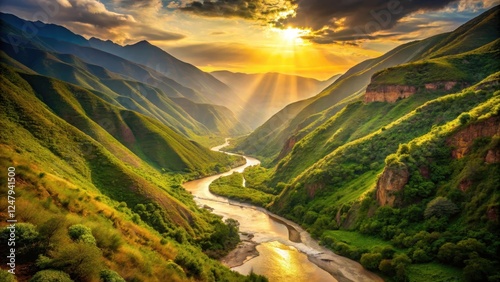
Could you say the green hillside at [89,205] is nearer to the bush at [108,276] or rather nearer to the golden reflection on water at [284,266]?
the bush at [108,276]

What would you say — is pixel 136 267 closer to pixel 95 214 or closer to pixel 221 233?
pixel 95 214

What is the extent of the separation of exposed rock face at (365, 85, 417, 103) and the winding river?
65.7 metres

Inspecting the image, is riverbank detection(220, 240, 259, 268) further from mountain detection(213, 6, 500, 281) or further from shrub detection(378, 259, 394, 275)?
shrub detection(378, 259, 394, 275)

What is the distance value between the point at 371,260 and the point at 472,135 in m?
33.2

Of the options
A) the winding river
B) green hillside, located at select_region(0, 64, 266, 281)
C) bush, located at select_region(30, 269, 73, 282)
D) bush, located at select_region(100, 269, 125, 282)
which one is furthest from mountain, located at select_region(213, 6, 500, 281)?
bush, located at select_region(30, 269, 73, 282)

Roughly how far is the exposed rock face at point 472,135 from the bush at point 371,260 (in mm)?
26945

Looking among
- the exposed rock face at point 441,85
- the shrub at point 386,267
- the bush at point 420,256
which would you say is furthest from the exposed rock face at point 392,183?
the exposed rock face at point 441,85

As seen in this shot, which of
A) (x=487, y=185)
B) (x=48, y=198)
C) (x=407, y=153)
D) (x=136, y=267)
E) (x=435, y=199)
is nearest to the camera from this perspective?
(x=136, y=267)

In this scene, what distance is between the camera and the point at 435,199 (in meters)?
64.9

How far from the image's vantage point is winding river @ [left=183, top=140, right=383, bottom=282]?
6309 cm

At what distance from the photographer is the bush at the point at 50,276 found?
21.9 m

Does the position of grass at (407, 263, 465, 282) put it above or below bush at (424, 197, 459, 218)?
below

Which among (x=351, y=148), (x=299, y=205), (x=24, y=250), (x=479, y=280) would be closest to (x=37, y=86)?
(x=299, y=205)

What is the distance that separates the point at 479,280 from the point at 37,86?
152146 millimetres
